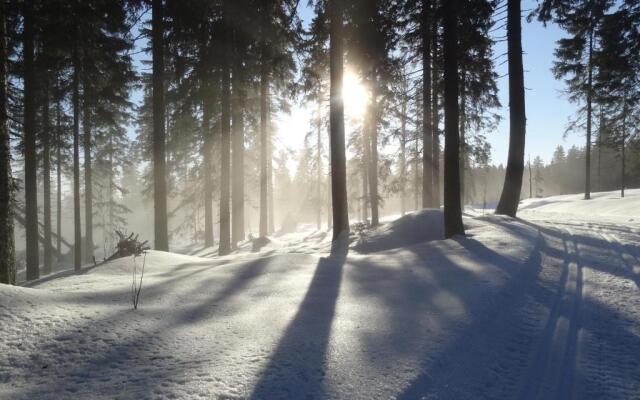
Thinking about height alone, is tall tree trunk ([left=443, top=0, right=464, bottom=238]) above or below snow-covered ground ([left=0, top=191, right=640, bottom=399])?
above

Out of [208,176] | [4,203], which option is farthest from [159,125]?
[208,176]

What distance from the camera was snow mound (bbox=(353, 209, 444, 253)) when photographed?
9031 mm

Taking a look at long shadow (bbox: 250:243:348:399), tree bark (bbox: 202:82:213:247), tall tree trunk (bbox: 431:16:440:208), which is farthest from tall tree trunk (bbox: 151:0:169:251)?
tall tree trunk (bbox: 431:16:440:208)

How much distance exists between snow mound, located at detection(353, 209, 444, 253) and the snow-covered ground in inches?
151

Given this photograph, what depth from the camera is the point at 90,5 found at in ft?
35.6

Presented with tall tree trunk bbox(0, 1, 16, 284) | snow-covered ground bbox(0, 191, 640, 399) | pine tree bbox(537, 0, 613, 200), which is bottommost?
snow-covered ground bbox(0, 191, 640, 399)

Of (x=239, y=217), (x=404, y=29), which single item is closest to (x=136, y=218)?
(x=239, y=217)

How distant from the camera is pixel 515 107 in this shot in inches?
416

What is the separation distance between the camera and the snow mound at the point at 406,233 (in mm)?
9031

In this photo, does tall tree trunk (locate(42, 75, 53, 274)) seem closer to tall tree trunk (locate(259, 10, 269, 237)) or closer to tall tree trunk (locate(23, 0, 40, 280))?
tall tree trunk (locate(23, 0, 40, 280))

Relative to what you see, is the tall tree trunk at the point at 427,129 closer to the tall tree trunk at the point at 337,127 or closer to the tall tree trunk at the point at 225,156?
the tall tree trunk at the point at 337,127

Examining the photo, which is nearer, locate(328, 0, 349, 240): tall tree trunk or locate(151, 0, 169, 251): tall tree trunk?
locate(328, 0, 349, 240): tall tree trunk

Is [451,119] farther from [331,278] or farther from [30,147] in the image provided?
[30,147]

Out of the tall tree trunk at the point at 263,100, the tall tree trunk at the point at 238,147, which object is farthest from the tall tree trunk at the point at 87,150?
the tall tree trunk at the point at 263,100
